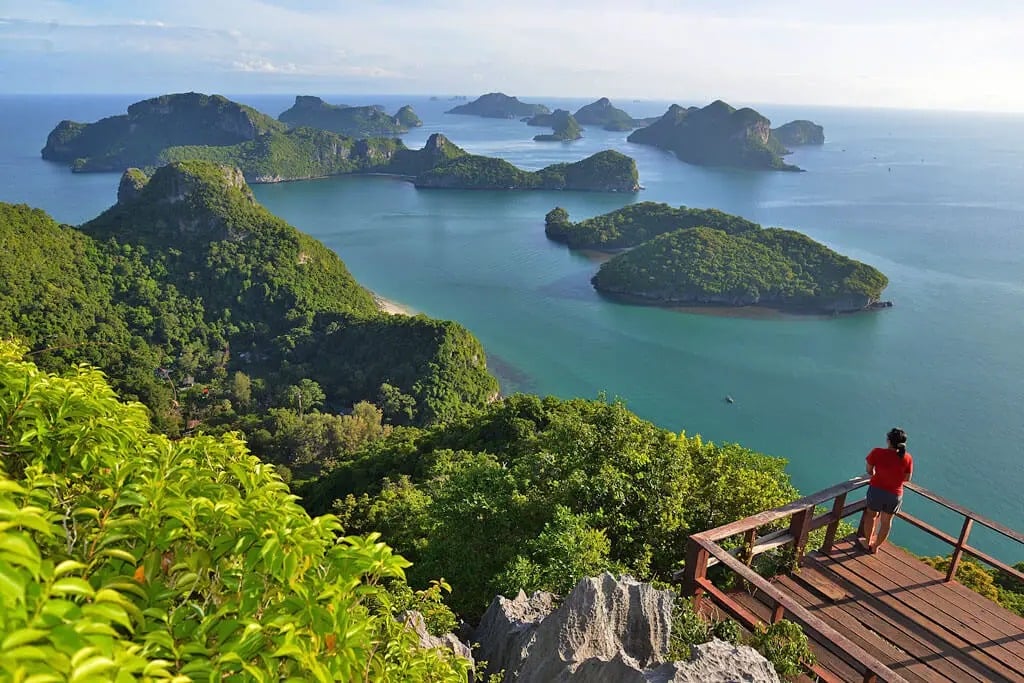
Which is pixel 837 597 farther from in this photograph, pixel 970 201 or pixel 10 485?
pixel 970 201

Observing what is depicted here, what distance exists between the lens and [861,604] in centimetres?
475

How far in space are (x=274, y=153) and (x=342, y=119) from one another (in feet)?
272

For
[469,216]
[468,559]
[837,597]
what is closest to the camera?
[837,597]

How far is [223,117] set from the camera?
128 meters

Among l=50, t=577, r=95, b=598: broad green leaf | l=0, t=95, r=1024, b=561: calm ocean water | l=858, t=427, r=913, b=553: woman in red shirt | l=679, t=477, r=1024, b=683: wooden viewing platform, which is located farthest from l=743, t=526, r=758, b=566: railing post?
l=0, t=95, r=1024, b=561: calm ocean water

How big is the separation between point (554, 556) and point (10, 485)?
514 centimetres

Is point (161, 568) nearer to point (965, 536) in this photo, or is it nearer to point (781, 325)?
point (965, 536)

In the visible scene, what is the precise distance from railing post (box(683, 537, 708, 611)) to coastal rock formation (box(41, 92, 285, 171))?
135 m

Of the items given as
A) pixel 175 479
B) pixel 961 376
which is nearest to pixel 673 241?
pixel 961 376

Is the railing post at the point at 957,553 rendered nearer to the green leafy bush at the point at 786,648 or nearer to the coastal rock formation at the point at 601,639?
the green leafy bush at the point at 786,648

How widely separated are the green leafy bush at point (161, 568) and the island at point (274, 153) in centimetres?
9835

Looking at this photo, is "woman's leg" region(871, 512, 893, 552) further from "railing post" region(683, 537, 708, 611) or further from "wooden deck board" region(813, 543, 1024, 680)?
"railing post" region(683, 537, 708, 611)

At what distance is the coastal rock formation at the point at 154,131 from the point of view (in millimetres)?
122312

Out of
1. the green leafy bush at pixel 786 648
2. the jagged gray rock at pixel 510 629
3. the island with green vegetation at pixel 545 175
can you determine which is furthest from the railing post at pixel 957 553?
the island with green vegetation at pixel 545 175
